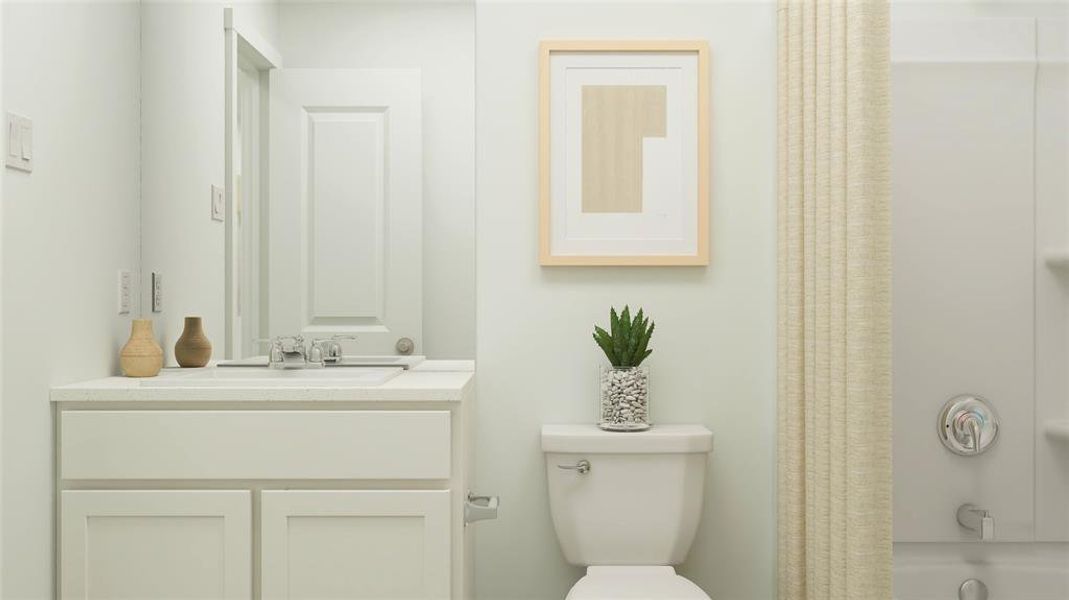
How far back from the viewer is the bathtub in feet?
6.60

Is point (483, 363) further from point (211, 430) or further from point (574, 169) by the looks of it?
point (211, 430)

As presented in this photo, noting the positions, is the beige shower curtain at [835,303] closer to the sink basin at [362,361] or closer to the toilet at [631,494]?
the toilet at [631,494]

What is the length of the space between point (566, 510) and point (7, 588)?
1144 mm

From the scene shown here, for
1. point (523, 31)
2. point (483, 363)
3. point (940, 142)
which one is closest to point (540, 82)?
point (523, 31)

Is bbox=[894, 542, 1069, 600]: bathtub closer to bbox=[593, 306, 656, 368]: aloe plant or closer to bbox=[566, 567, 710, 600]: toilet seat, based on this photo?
bbox=[566, 567, 710, 600]: toilet seat

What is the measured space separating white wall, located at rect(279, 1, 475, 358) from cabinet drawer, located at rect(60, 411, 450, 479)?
49 centimetres

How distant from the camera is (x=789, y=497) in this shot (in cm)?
191

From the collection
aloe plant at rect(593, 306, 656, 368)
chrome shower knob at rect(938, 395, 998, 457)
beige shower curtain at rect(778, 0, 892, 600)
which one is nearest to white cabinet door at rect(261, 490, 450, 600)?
aloe plant at rect(593, 306, 656, 368)

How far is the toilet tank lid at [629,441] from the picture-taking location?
190 cm

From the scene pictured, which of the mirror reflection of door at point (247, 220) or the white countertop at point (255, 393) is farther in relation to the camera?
the mirror reflection of door at point (247, 220)

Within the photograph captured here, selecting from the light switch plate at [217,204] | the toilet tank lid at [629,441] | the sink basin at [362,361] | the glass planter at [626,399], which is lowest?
the toilet tank lid at [629,441]

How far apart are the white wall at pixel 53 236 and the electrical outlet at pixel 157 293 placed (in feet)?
0.37

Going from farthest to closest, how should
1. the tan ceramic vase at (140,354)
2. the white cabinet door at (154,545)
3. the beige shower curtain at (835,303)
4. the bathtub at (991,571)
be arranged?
1. the bathtub at (991,571)
2. the tan ceramic vase at (140,354)
3. the white cabinet door at (154,545)
4. the beige shower curtain at (835,303)

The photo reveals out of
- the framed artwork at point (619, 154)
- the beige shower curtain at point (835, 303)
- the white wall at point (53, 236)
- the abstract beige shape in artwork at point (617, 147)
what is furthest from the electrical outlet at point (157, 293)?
the beige shower curtain at point (835, 303)
